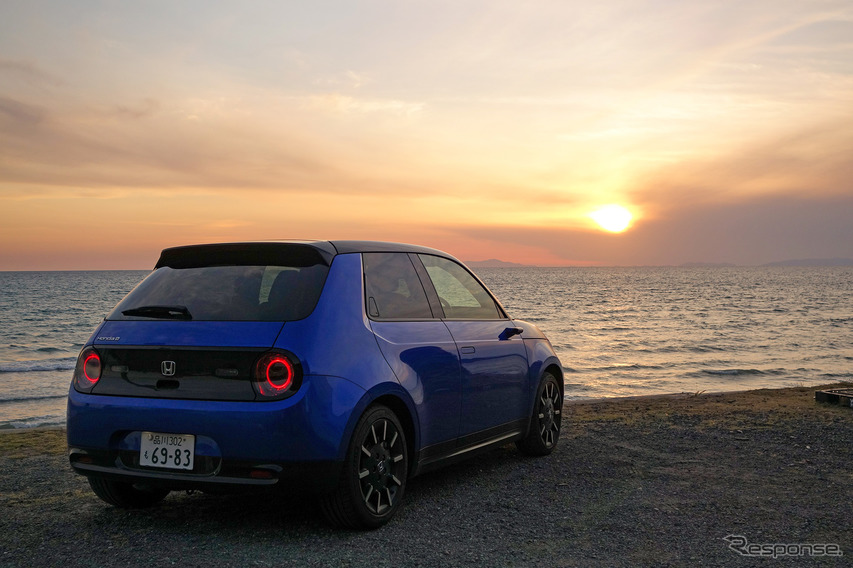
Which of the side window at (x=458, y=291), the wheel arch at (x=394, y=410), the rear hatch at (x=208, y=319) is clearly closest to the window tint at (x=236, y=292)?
the rear hatch at (x=208, y=319)

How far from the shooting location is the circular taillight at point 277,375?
165 inches

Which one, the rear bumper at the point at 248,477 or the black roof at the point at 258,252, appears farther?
the black roof at the point at 258,252

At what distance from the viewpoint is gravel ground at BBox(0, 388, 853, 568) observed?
4.29 meters

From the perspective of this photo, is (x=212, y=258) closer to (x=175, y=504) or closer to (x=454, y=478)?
(x=175, y=504)

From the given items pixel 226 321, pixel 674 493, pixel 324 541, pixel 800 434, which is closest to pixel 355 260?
pixel 226 321

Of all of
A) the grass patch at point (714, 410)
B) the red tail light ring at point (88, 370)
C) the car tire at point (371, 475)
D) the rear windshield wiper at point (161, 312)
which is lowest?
the grass patch at point (714, 410)

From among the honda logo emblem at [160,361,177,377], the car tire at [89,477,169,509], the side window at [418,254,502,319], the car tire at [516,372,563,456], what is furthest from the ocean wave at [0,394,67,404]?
the honda logo emblem at [160,361,177,377]

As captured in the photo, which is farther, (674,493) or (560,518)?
(674,493)

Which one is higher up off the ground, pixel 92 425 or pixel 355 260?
pixel 355 260

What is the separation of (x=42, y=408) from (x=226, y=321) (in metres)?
13.0

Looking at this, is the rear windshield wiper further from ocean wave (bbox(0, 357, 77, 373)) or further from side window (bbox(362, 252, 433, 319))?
ocean wave (bbox(0, 357, 77, 373))

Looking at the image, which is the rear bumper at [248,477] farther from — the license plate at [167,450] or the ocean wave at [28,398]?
the ocean wave at [28,398]

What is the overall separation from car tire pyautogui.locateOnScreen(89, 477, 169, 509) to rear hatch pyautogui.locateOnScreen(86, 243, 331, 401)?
840mm

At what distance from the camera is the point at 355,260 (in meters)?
4.98
